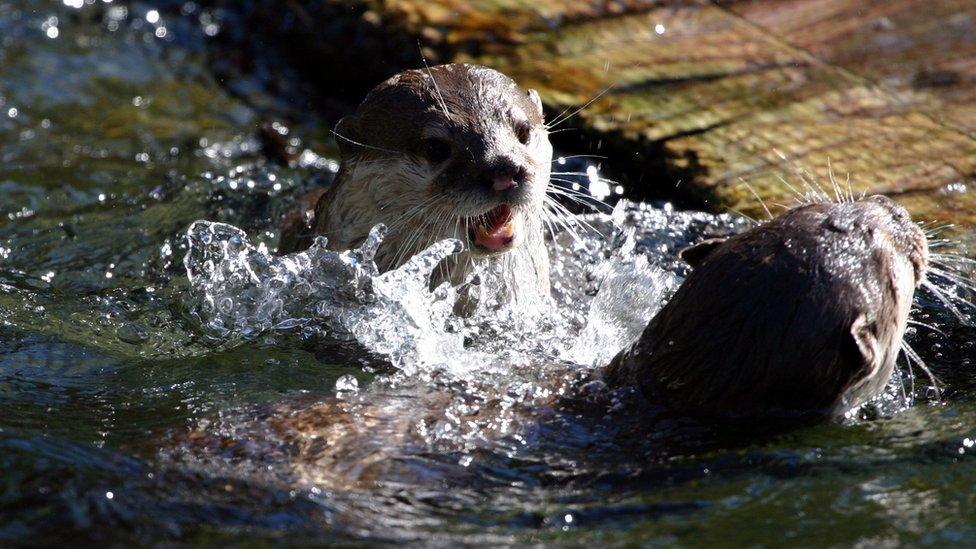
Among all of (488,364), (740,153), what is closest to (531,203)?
(488,364)

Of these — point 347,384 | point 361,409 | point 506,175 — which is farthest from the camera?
point 506,175

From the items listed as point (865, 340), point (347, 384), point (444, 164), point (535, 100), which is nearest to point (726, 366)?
point (865, 340)

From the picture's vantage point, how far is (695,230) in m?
4.27

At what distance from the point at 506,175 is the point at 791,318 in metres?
0.96

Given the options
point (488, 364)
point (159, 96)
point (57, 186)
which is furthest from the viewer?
point (159, 96)

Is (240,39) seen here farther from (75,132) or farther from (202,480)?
(202,480)

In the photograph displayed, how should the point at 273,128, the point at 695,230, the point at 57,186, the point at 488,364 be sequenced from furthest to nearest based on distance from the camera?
1. the point at 273,128
2. the point at 57,186
3. the point at 695,230
4. the point at 488,364

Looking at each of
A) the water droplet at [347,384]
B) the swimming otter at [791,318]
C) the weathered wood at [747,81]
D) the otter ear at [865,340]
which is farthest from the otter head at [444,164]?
the otter ear at [865,340]

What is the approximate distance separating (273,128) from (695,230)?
213cm

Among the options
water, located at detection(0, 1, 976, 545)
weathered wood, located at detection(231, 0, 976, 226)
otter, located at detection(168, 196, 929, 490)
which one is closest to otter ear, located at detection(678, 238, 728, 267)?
otter, located at detection(168, 196, 929, 490)

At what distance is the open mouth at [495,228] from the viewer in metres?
3.42

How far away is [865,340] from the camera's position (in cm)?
265

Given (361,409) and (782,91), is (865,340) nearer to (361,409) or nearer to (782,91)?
Result: (361,409)

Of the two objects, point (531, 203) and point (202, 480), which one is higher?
point (531, 203)
